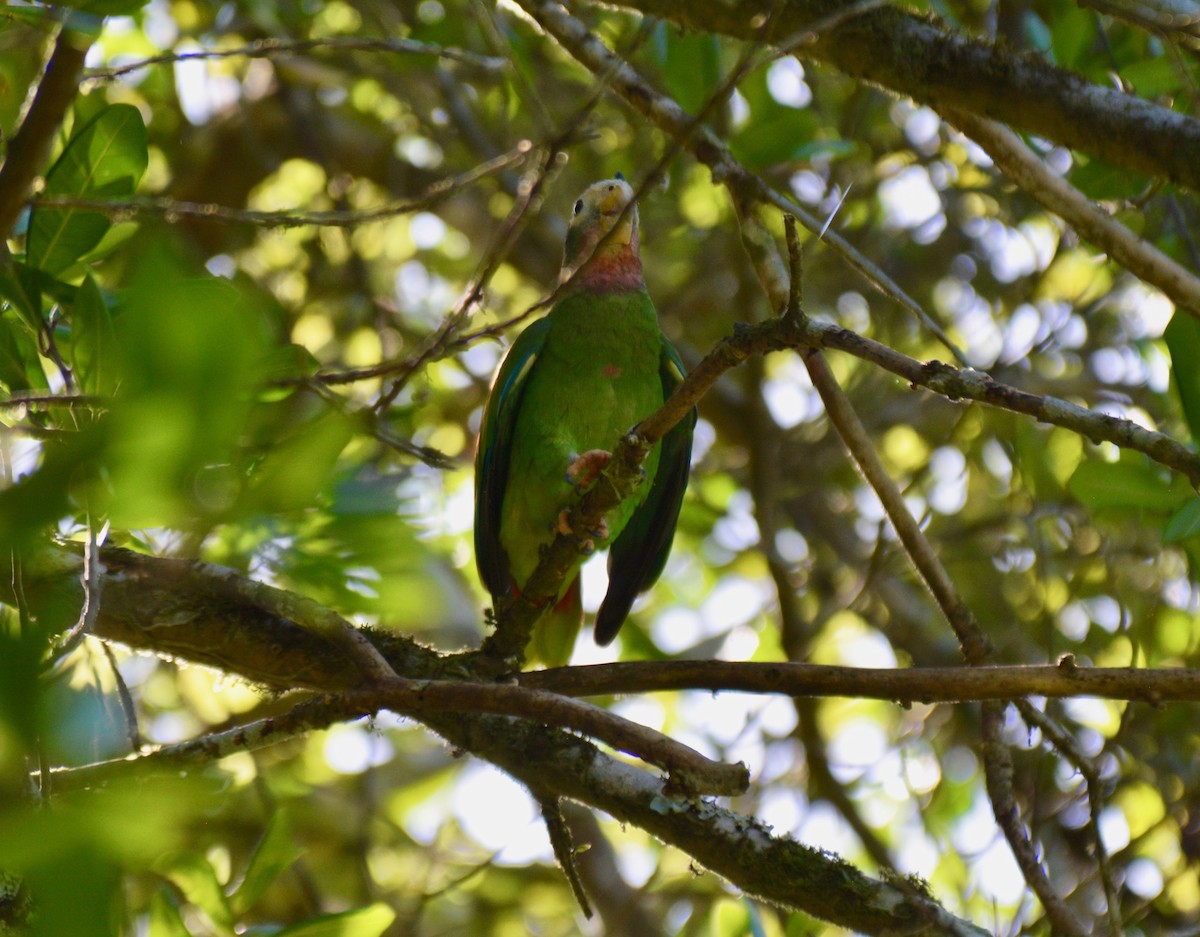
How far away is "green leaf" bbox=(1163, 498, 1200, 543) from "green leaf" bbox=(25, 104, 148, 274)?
2.10m

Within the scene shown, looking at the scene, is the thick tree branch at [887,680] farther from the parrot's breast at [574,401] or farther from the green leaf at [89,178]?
the green leaf at [89,178]

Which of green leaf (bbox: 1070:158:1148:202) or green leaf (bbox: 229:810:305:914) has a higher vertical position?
green leaf (bbox: 1070:158:1148:202)

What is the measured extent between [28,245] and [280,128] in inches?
137

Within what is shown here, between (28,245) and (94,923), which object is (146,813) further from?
(28,245)

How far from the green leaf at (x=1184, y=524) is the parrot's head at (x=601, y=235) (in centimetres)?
185

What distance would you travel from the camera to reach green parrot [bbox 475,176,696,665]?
3.37m

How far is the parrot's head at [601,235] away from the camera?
11.8 ft

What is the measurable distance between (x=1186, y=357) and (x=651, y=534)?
6.22 feet

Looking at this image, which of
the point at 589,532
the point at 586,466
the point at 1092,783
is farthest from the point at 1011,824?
the point at 586,466

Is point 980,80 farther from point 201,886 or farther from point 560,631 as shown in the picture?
point 201,886

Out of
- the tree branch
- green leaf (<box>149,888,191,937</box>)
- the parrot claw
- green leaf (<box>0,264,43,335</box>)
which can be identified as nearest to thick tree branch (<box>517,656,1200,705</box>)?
the parrot claw

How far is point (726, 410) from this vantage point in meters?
4.87

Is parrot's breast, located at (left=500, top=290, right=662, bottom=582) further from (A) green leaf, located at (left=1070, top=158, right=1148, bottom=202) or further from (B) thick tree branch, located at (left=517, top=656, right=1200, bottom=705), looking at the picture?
(A) green leaf, located at (left=1070, top=158, right=1148, bottom=202)

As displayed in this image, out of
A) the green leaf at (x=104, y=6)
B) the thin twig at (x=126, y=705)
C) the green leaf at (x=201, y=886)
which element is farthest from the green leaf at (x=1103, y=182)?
the green leaf at (x=201, y=886)
